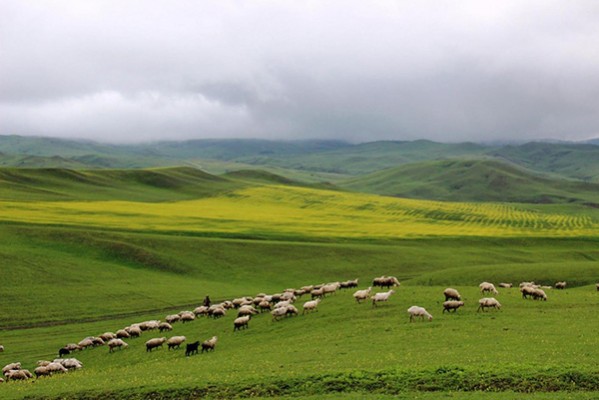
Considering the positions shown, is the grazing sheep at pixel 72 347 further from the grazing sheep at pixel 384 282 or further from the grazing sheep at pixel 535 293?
the grazing sheep at pixel 535 293

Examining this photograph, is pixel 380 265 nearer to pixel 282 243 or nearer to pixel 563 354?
pixel 282 243

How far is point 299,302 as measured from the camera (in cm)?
4409

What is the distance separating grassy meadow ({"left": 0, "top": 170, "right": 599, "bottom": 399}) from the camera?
72.7ft

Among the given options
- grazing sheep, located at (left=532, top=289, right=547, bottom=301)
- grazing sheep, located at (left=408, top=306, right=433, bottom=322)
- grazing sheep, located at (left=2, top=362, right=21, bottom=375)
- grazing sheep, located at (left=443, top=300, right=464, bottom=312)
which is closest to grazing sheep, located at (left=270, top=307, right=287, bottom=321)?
grazing sheep, located at (left=408, top=306, right=433, bottom=322)

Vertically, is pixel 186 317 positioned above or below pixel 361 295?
below

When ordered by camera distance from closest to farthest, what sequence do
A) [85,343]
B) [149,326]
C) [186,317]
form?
[85,343] → [149,326] → [186,317]

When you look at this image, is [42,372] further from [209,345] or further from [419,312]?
[419,312]

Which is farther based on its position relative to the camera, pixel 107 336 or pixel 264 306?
pixel 264 306

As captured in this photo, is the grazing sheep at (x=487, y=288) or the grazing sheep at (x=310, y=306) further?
the grazing sheep at (x=487, y=288)

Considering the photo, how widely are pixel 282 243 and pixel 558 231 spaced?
63.3 metres

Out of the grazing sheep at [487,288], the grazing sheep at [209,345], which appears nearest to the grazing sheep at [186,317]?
the grazing sheep at [209,345]

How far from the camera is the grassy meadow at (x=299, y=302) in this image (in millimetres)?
22156

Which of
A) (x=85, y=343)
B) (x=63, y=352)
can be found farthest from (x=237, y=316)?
(x=63, y=352)

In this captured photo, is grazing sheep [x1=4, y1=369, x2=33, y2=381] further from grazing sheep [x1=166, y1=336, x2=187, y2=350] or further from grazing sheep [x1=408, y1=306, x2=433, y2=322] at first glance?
grazing sheep [x1=408, y1=306, x2=433, y2=322]
